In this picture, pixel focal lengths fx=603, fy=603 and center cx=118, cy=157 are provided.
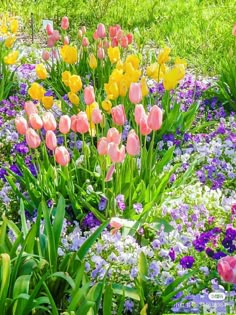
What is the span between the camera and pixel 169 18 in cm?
714

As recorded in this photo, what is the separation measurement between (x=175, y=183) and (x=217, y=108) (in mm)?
1426

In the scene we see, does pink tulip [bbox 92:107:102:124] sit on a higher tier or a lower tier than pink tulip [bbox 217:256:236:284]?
lower

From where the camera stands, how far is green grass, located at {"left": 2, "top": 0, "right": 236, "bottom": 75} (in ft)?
19.2

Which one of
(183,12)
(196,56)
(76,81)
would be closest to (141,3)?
(183,12)

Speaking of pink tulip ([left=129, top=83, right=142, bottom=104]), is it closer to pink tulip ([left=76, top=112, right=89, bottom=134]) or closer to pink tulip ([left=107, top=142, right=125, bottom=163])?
pink tulip ([left=76, top=112, right=89, bottom=134])

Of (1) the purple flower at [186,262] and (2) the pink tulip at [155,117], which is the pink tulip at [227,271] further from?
(2) the pink tulip at [155,117]

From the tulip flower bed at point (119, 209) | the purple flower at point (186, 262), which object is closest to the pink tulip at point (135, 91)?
the tulip flower bed at point (119, 209)

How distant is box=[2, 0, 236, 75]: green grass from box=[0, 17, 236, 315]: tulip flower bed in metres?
1.63

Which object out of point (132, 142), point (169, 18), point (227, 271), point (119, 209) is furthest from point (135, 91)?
point (169, 18)

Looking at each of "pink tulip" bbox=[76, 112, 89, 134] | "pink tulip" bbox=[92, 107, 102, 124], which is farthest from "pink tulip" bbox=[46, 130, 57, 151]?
"pink tulip" bbox=[92, 107, 102, 124]

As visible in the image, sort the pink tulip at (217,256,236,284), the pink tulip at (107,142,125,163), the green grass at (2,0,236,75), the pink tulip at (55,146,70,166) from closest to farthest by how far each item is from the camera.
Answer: the pink tulip at (217,256,236,284), the pink tulip at (107,142,125,163), the pink tulip at (55,146,70,166), the green grass at (2,0,236,75)

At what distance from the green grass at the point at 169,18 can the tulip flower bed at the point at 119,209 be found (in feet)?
5.36

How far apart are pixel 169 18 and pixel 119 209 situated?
15.2 ft

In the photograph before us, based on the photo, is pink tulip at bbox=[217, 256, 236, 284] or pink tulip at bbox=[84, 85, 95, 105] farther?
pink tulip at bbox=[84, 85, 95, 105]
